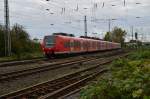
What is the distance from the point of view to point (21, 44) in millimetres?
58500

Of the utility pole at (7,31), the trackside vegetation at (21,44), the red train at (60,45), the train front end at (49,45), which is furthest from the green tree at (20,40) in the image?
the train front end at (49,45)

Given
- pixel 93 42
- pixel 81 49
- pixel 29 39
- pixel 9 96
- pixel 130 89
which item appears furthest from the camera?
pixel 93 42

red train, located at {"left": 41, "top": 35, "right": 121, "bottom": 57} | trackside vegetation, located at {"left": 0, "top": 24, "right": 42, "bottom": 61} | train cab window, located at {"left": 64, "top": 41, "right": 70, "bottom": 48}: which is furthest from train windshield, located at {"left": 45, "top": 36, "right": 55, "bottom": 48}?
trackside vegetation, located at {"left": 0, "top": 24, "right": 42, "bottom": 61}

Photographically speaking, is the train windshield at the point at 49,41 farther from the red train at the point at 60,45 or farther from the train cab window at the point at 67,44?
the train cab window at the point at 67,44

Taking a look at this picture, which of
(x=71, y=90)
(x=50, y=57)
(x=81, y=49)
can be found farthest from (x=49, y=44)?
(x=71, y=90)

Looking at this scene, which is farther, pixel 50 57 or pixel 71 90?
pixel 50 57

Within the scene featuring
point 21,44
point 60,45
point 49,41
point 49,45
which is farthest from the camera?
point 21,44

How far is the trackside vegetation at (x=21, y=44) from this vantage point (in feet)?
179

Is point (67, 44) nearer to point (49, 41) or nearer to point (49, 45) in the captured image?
point (49, 41)

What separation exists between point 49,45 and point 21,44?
1338 cm

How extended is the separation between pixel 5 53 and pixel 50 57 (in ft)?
21.4

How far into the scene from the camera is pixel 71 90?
16.0 metres

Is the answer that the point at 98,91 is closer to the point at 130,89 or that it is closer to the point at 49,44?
the point at 130,89

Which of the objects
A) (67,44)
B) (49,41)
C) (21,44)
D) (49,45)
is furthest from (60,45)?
(21,44)
